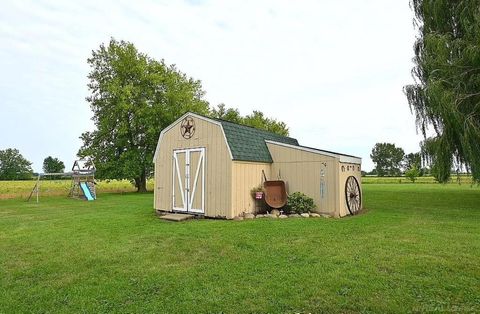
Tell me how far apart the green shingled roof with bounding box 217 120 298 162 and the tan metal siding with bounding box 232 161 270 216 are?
0.76 feet

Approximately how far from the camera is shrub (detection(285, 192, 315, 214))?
32.8ft

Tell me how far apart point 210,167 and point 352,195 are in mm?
4780

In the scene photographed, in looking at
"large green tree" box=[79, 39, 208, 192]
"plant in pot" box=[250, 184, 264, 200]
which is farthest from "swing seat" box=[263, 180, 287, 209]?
"large green tree" box=[79, 39, 208, 192]

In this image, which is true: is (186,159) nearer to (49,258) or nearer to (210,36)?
(210,36)

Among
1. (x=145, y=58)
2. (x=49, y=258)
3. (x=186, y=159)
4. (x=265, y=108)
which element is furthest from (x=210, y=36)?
(x=265, y=108)

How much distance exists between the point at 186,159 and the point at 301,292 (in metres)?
7.85

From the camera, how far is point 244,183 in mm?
10094

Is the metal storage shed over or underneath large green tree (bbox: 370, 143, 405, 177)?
underneath

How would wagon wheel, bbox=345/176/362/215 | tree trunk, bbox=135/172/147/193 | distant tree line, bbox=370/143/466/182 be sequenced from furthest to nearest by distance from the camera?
distant tree line, bbox=370/143/466/182 → tree trunk, bbox=135/172/147/193 → wagon wheel, bbox=345/176/362/215

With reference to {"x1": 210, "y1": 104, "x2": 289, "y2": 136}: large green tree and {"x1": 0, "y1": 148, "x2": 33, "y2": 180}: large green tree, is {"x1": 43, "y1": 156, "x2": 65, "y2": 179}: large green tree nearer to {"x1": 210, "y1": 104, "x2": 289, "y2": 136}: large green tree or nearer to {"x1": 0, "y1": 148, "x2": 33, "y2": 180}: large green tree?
{"x1": 0, "y1": 148, "x2": 33, "y2": 180}: large green tree

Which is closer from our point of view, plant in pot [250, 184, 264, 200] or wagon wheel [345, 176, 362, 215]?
plant in pot [250, 184, 264, 200]

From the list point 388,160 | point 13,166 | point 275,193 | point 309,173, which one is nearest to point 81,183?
point 275,193

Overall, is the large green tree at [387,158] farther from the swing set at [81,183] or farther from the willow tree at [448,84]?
the willow tree at [448,84]

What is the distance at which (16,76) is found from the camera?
1470 centimetres
